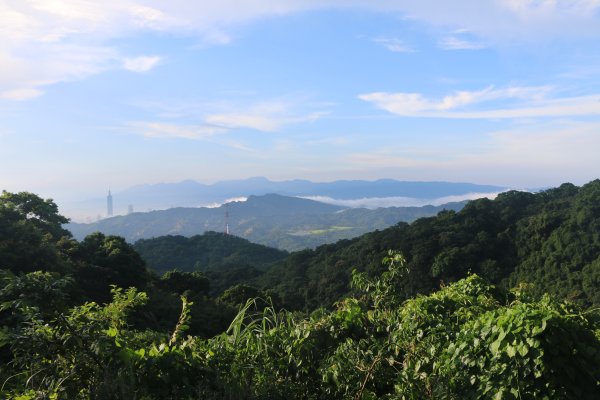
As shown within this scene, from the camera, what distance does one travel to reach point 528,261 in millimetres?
27609

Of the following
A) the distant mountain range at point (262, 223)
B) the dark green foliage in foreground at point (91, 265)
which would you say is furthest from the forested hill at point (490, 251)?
the distant mountain range at point (262, 223)

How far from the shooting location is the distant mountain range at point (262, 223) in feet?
392

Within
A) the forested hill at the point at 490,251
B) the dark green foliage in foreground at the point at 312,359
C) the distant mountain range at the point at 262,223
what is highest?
the dark green foliage in foreground at the point at 312,359

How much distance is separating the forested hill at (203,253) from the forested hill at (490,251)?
15168 millimetres

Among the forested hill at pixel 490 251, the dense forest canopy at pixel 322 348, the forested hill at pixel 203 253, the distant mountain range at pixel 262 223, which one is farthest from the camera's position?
the distant mountain range at pixel 262 223

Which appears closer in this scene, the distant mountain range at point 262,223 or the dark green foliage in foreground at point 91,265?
the dark green foliage in foreground at point 91,265

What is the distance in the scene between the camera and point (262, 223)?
149 meters

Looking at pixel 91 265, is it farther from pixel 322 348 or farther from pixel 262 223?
pixel 262 223

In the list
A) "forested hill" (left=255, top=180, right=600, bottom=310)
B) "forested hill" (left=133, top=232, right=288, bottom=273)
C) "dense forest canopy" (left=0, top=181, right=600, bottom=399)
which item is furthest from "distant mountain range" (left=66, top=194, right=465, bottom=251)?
"dense forest canopy" (left=0, top=181, right=600, bottom=399)

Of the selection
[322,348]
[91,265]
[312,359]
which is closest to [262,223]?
[91,265]

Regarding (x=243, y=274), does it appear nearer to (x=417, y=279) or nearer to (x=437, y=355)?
(x=417, y=279)

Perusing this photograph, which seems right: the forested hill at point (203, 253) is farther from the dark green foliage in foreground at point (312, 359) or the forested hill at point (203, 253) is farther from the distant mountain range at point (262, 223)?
the dark green foliage in foreground at point (312, 359)

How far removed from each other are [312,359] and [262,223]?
147207mm

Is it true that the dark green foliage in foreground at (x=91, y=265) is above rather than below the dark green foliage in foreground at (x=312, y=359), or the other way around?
below
